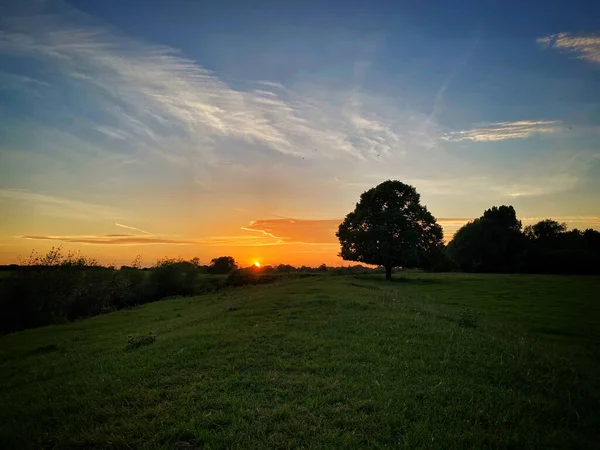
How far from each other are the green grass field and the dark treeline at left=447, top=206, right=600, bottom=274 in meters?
74.4

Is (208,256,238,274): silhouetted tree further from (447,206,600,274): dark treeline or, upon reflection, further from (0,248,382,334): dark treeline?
(447,206,600,274): dark treeline

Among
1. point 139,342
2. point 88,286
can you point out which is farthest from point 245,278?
point 139,342

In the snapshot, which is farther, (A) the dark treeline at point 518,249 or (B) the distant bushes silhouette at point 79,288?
(A) the dark treeline at point 518,249

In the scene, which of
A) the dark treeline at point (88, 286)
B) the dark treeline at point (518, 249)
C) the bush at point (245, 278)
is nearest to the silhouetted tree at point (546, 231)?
the dark treeline at point (518, 249)

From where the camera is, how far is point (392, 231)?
59.9 metres

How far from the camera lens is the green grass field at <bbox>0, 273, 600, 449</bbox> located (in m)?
8.66

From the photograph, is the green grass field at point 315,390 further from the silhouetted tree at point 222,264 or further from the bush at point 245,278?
the silhouetted tree at point 222,264

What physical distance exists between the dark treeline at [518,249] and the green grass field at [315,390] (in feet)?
244

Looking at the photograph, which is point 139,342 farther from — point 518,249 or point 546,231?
point 546,231

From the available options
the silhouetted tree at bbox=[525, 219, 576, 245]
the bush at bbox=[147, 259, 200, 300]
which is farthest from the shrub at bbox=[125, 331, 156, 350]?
the silhouetted tree at bbox=[525, 219, 576, 245]

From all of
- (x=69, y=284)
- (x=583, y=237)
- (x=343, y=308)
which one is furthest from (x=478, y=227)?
(x=69, y=284)

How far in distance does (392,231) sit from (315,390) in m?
51.5

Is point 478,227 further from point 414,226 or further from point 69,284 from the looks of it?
point 69,284

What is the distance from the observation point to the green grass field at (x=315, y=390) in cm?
866
